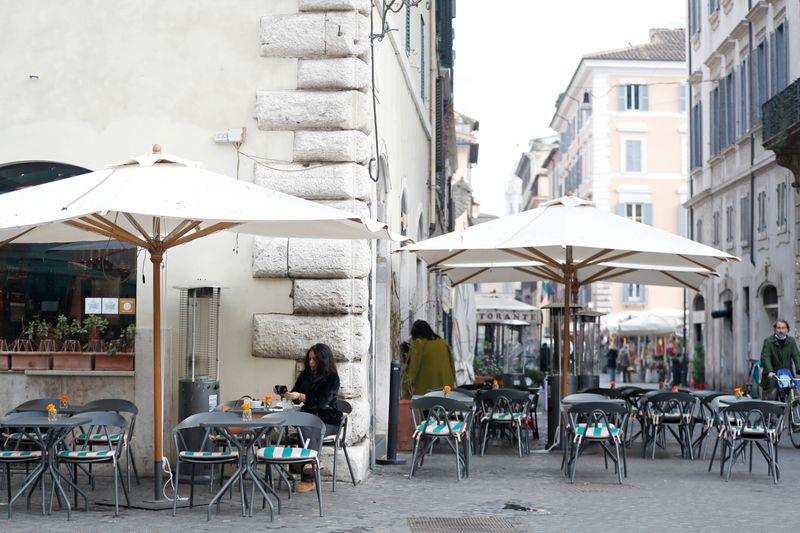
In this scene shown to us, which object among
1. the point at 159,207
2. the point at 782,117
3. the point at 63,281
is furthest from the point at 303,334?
the point at 782,117

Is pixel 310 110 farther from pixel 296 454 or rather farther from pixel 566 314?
pixel 566 314

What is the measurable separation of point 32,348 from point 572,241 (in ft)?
16.1

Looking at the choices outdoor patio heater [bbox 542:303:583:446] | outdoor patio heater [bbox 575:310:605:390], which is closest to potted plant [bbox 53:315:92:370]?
outdoor patio heater [bbox 542:303:583:446]

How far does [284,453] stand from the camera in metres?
8.63

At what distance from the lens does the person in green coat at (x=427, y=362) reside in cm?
1373

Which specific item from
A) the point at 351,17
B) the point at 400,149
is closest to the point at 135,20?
the point at 351,17

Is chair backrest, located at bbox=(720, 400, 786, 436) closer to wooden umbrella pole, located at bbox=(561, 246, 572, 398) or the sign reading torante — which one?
wooden umbrella pole, located at bbox=(561, 246, 572, 398)

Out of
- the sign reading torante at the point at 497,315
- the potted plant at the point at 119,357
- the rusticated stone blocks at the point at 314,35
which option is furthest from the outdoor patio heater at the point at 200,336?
the sign reading torante at the point at 497,315

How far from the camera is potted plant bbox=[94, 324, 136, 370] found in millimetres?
10484

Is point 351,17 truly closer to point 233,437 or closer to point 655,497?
point 233,437

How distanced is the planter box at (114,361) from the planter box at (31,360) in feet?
1.38

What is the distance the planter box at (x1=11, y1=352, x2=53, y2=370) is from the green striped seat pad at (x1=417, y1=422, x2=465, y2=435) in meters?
3.27

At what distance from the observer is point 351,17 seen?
34.6 feet

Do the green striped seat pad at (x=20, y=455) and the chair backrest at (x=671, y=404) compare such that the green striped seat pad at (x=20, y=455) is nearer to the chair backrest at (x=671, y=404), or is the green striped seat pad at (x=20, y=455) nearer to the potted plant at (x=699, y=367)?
the chair backrest at (x=671, y=404)
